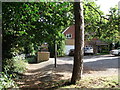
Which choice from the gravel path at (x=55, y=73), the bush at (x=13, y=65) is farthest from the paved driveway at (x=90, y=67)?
the bush at (x=13, y=65)

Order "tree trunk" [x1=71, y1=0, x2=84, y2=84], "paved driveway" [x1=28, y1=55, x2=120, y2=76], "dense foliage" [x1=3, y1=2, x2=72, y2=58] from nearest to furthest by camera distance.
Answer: "dense foliage" [x1=3, y1=2, x2=72, y2=58] → "tree trunk" [x1=71, y1=0, x2=84, y2=84] → "paved driveway" [x1=28, y1=55, x2=120, y2=76]

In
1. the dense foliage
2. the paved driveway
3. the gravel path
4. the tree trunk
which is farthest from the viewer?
the paved driveway

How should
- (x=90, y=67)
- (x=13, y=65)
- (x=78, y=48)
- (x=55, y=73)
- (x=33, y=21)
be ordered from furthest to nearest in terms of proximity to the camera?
(x=90, y=67)
(x=13, y=65)
(x=55, y=73)
(x=33, y=21)
(x=78, y=48)

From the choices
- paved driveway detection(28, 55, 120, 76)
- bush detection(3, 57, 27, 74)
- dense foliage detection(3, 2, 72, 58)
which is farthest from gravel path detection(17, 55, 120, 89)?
dense foliage detection(3, 2, 72, 58)

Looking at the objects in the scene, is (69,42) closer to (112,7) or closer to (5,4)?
(112,7)

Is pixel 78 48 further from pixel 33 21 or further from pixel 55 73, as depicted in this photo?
pixel 55 73

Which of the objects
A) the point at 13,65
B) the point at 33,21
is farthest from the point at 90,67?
the point at 33,21

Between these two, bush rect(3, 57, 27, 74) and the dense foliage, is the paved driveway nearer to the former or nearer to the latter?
bush rect(3, 57, 27, 74)

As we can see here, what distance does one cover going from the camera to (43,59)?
15742mm

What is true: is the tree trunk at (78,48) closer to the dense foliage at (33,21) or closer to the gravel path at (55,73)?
the dense foliage at (33,21)

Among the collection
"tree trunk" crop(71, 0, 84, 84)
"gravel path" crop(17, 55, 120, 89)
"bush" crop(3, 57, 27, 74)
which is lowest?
"gravel path" crop(17, 55, 120, 89)

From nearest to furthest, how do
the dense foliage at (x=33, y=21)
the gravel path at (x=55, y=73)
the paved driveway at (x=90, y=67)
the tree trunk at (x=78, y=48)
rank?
1. the dense foliage at (x=33, y=21)
2. the tree trunk at (x=78, y=48)
3. the gravel path at (x=55, y=73)
4. the paved driveway at (x=90, y=67)

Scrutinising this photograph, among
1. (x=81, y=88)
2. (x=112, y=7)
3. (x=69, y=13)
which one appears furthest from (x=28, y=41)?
(x=112, y=7)

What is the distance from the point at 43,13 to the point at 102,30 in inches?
188
